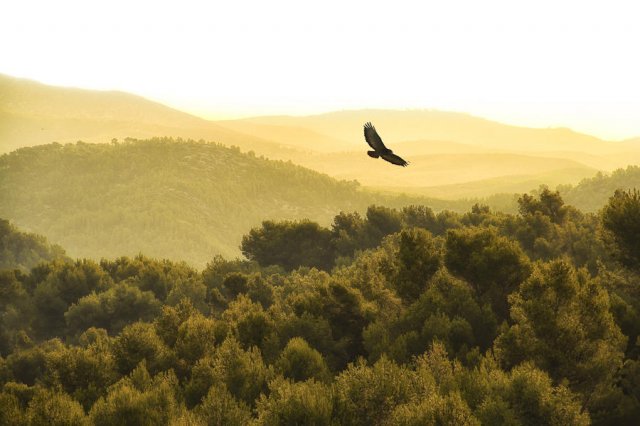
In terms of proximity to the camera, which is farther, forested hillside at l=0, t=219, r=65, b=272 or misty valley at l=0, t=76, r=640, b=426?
forested hillside at l=0, t=219, r=65, b=272

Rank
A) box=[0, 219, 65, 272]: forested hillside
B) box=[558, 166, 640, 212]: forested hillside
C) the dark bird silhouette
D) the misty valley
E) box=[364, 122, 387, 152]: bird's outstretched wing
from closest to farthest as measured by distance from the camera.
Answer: the dark bird silhouette, box=[364, 122, 387, 152]: bird's outstretched wing, the misty valley, box=[0, 219, 65, 272]: forested hillside, box=[558, 166, 640, 212]: forested hillside

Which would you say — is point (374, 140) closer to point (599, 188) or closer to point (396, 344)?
point (396, 344)

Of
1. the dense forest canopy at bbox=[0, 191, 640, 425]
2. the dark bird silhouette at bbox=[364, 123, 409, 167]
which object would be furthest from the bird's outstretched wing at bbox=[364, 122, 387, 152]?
the dense forest canopy at bbox=[0, 191, 640, 425]

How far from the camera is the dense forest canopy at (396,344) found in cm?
2811

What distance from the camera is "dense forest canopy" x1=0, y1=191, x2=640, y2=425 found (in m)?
28.1

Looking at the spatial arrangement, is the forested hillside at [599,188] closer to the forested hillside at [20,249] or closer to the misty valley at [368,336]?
the misty valley at [368,336]

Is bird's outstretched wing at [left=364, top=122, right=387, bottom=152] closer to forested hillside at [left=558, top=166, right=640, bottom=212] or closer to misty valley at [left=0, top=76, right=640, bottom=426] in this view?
misty valley at [left=0, top=76, right=640, bottom=426]

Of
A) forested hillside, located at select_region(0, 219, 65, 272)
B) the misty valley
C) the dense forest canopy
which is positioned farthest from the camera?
forested hillside, located at select_region(0, 219, 65, 272)

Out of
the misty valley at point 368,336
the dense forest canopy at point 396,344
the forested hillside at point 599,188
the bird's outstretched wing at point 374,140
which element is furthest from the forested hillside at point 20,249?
the forested hillside at point 599,188

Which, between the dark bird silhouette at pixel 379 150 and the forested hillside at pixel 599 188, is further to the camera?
the forested hillside at pixel 599 188

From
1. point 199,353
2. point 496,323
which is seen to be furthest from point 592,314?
point 199,353

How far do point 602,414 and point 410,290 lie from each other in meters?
16.7

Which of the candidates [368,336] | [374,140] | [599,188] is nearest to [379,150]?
[374,140]

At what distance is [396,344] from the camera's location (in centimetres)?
3825
